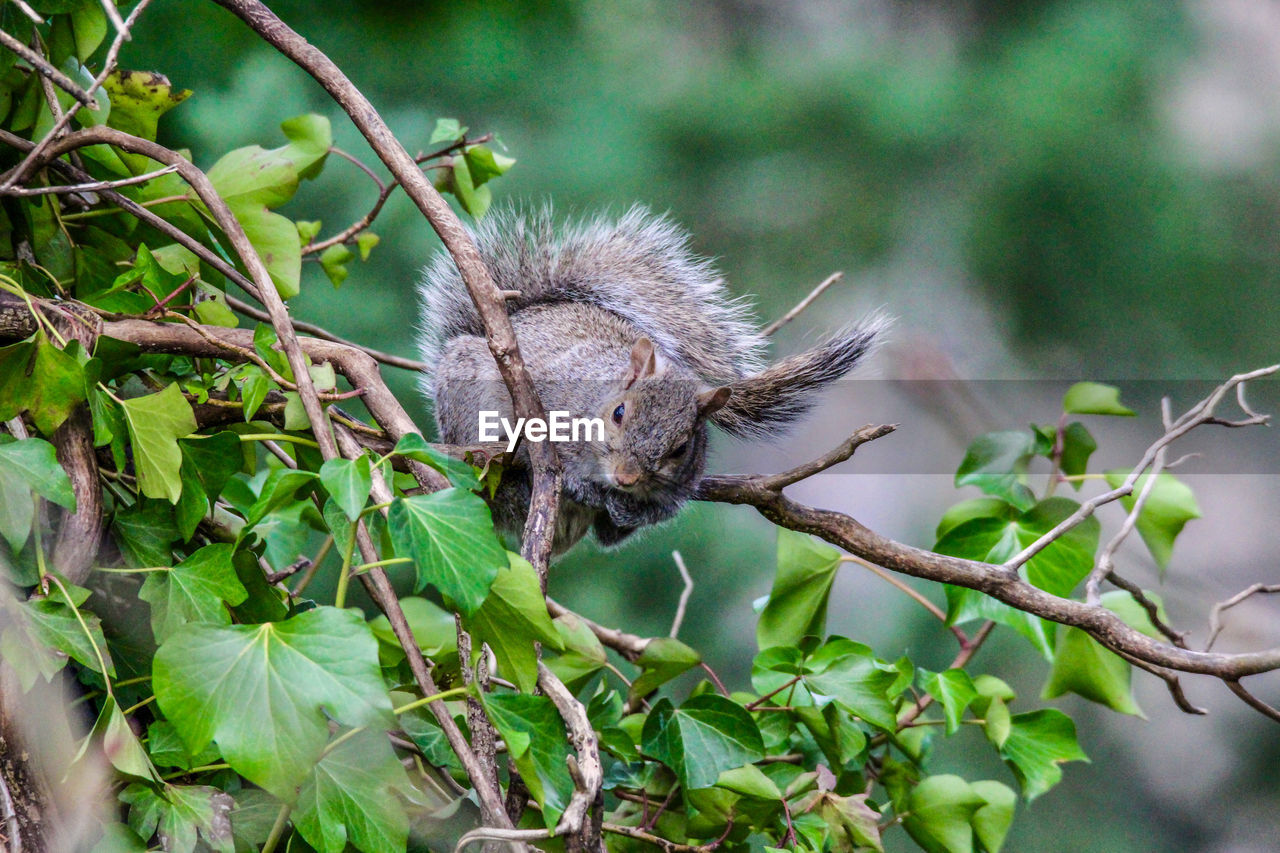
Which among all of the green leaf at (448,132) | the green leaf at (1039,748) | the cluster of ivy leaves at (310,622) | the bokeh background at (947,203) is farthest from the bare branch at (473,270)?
the bokeh background at (947,203)

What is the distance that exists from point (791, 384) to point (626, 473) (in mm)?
182

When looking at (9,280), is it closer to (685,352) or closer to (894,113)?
(685,352)

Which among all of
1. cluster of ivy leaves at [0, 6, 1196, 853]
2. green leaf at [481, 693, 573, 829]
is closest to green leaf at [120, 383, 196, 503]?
cluster of ivy leaves at [0, 6, 1196, 853]

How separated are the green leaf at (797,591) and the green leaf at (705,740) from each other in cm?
20

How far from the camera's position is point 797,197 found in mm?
2613

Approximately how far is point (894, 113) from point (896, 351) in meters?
0.92

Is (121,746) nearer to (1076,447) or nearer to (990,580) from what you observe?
(990,580)

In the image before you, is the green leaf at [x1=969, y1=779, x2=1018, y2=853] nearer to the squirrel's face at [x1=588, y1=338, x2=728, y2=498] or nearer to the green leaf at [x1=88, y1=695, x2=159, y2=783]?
the squirrel's face at [x1=588, y1=338, x2=728, y2=498]

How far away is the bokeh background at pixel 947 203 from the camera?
2277mm

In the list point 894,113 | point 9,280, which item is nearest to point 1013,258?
point 894,113

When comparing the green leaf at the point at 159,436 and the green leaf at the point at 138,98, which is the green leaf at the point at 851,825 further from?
the green leaf at the point at 138,98

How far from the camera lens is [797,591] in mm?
930

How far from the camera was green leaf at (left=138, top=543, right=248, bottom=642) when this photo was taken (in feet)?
1.85

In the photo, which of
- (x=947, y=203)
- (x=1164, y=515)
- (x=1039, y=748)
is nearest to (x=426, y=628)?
(x=1039, y=748)
